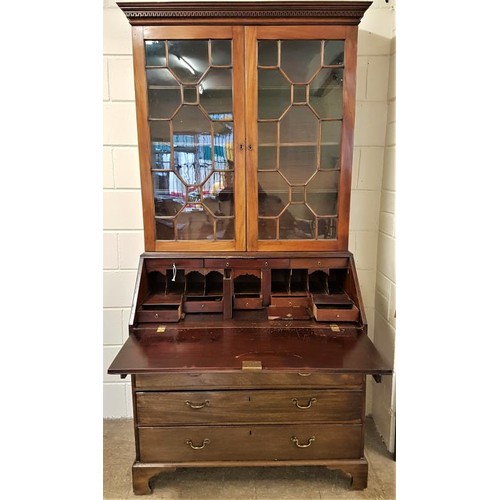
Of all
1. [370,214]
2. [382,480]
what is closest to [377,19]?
[370,214]

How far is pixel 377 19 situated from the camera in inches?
71.4

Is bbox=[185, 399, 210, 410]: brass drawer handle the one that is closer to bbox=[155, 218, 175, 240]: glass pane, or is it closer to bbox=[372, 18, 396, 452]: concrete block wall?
bbox=[155, 218, 175, 240]: glass pane

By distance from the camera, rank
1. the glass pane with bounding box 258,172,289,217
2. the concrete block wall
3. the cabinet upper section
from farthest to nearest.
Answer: the concrete block wall < the glass pane with bounding box 258,172,289,217 < the cabinet upper section

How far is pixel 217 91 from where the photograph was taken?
162cm

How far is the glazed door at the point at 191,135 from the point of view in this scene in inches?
62.5

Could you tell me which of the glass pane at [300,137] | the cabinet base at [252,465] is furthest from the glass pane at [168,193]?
the cabinet base at [252,465]

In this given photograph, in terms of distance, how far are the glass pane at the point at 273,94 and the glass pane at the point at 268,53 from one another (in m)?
0.04

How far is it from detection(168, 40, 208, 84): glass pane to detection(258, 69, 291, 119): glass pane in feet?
0.79

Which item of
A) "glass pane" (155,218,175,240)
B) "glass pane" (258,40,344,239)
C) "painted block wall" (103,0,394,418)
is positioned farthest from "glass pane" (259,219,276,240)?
"painted block wall" (103,0,394,418)

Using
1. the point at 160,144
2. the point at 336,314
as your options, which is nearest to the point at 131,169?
the point at 160,144

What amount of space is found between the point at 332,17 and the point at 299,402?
1465 millimetres

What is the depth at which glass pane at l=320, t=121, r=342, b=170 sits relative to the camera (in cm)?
166

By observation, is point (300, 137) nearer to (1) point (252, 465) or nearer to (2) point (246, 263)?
(2) point (246, 263)
